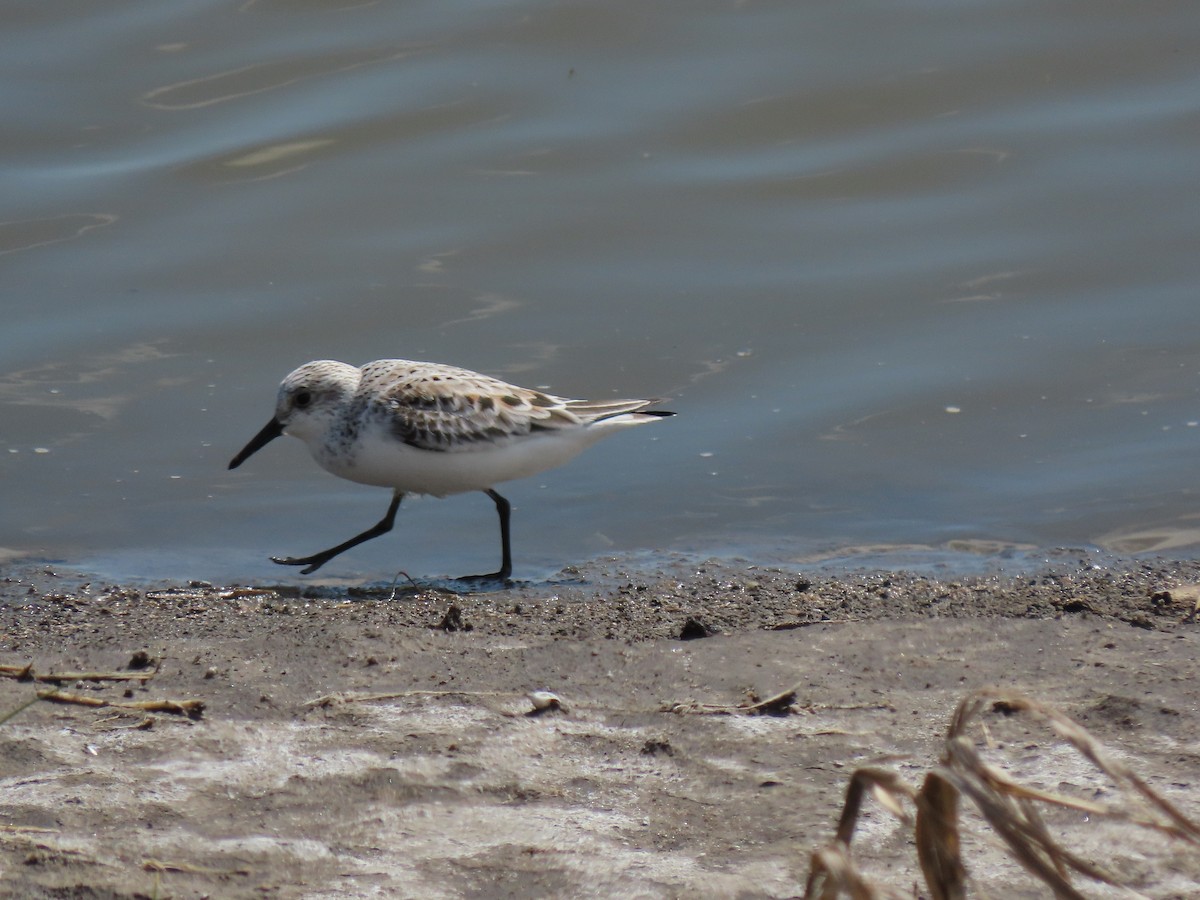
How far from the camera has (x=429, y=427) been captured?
691 cm

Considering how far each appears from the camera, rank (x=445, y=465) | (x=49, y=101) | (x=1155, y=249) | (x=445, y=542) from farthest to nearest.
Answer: (x=49, y=101) < (x=1155, y=249) < (x=445, y=542) < (x=445, y=465)

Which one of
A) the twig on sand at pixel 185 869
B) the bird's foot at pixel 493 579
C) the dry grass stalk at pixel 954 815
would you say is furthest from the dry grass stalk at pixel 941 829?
the bird's foot at pixel 493 579

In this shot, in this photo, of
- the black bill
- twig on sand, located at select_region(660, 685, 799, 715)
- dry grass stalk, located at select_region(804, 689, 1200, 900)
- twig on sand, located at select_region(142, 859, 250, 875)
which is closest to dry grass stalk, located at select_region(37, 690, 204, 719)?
twig on sand, located at select_region(142, 859, 250, 875)

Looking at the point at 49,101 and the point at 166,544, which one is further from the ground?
the point at 49,101

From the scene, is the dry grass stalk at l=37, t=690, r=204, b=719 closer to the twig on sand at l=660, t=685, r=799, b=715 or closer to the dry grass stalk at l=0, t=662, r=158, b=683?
the dry grass stalk at l=0, t=662, r=158, b=683

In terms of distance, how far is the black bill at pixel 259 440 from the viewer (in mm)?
7359

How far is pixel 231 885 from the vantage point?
3.37 m

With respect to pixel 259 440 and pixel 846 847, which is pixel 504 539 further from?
pixel 846 847

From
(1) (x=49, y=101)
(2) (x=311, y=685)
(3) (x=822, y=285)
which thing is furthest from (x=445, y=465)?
(1) (x=49, y=101)

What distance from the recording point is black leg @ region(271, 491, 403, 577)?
690 cm

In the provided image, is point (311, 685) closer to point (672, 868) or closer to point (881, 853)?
point (672, 868)

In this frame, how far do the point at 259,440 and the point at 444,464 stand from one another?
1.07 m

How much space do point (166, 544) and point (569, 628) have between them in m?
2.46

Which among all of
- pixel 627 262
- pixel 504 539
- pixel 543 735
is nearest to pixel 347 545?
pixel 504 539
